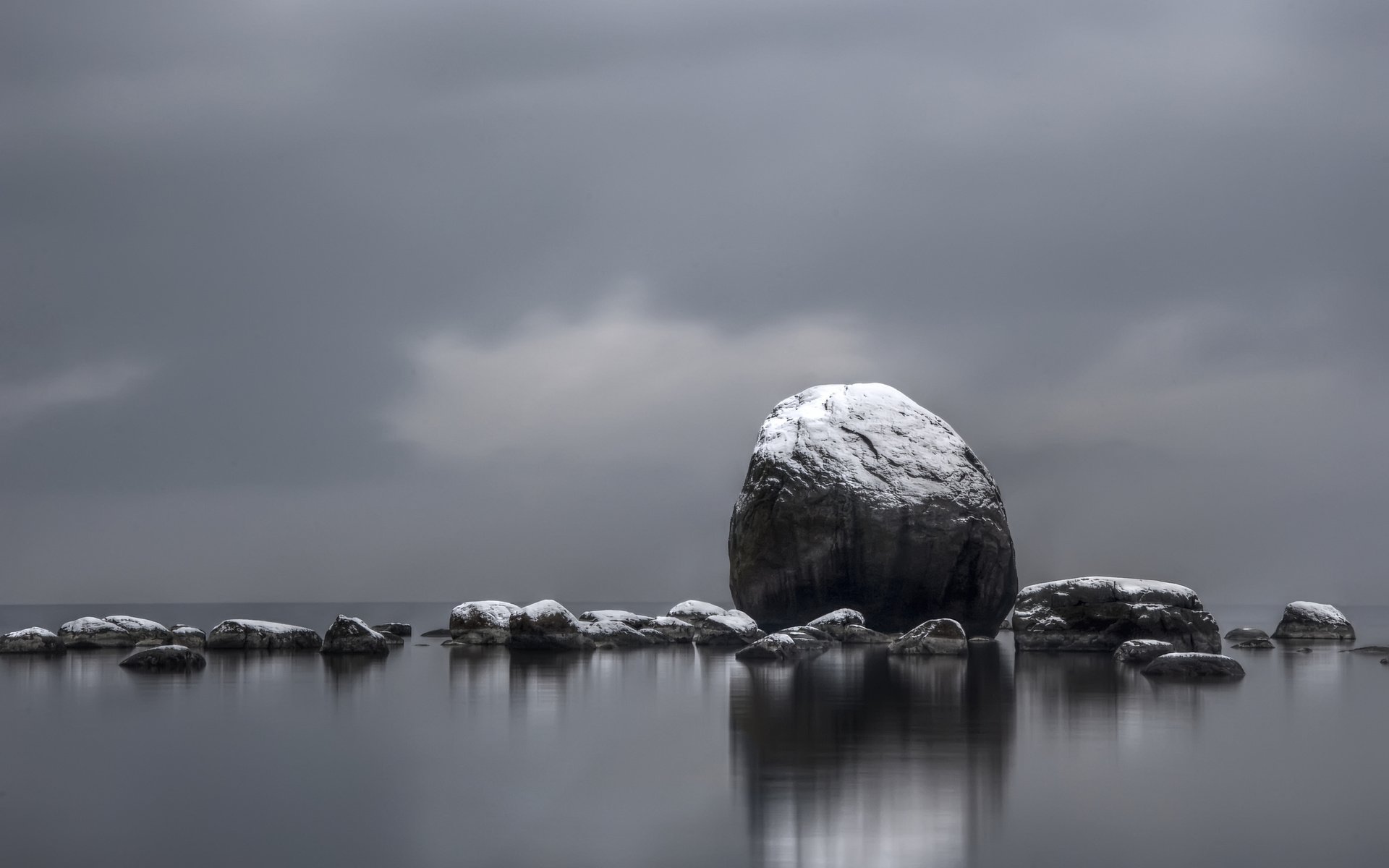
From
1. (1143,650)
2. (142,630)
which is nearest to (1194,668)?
(1143,650)

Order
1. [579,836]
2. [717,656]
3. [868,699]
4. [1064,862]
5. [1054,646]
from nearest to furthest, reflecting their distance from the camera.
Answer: [1064,862]
[579,836]
[868,699]
[717,656]
[1054,646]

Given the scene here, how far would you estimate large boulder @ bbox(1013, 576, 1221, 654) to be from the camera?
80.1 ft

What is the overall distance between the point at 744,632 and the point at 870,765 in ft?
65.0

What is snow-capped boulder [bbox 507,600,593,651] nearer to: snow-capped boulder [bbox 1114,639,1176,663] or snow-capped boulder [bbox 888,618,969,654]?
snow-capped boulder [bbox 888,618,969,654]

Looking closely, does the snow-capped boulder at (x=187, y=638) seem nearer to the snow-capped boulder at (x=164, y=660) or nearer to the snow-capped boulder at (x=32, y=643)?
the snow-capped boulder at (x=32, y=643)

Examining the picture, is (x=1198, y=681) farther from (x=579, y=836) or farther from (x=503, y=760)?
(x=579, y=836)

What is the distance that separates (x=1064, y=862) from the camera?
6.61 m

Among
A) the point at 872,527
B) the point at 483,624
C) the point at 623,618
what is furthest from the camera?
the point at 872,527

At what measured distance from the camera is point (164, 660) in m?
19.8

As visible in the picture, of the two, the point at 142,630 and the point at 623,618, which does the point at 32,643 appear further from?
the point at 623,618

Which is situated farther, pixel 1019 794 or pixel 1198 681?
pixel 1198 681

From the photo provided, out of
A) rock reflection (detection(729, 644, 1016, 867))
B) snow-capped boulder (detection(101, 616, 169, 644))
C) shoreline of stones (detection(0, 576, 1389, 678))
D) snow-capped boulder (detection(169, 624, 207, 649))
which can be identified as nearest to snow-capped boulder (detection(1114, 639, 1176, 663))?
shoreline of stones (detection(0, 576, 1389, 678))

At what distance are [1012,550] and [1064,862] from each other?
92.5 feet

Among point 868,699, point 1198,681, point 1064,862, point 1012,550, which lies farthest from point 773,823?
point 1012,550
